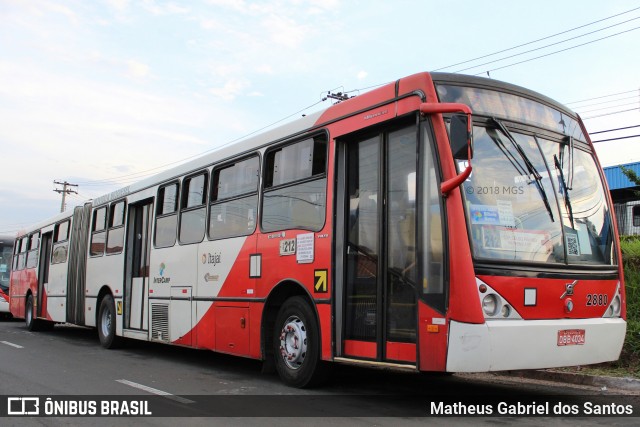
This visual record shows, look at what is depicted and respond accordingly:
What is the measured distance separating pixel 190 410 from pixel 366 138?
3.38m

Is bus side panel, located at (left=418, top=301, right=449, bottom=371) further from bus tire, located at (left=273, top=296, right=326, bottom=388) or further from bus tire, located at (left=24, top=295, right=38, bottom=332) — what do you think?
bus tire, located at (left=24, top=295, right=38, bottom=332)

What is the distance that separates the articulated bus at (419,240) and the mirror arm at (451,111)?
1 cm

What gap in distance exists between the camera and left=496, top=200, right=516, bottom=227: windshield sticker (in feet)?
18.4

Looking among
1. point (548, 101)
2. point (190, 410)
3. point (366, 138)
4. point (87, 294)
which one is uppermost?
point (548, 101)

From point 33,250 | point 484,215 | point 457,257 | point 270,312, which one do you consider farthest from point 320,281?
point 33,250

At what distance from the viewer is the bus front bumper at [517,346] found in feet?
16.9

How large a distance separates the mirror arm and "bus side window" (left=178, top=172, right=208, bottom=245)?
4.84 m

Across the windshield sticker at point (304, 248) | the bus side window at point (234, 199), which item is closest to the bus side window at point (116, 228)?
the bus side window at point (234, 199)

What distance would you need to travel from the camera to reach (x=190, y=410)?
6172mm

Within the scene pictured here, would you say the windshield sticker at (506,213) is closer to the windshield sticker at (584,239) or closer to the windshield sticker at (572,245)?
the windshield sticker at (572,245)

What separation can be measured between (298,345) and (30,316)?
1341 centimetres

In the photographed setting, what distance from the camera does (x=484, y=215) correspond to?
556 cm

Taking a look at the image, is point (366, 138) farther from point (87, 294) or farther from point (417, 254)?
point (87, 294)

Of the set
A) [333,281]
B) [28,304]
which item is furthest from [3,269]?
[333,281]
